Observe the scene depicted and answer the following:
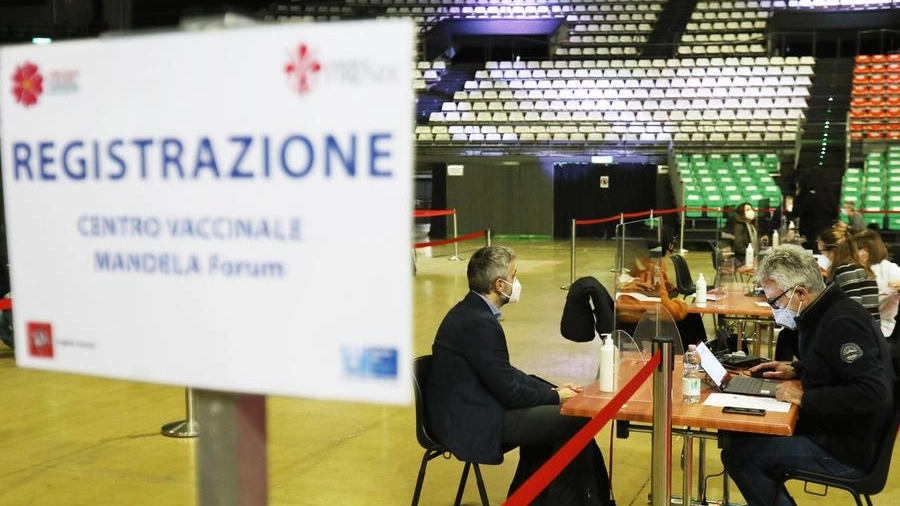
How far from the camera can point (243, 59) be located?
40.3 inches

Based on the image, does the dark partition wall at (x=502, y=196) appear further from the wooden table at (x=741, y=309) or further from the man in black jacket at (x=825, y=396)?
the man in black jacket at (x=825, y=396)

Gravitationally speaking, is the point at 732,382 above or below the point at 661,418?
below

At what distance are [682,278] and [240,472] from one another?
7768mm

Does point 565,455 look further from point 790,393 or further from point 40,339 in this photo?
point 790,393

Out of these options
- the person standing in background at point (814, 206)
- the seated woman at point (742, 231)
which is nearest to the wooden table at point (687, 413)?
the seated woman at point (742, 231)

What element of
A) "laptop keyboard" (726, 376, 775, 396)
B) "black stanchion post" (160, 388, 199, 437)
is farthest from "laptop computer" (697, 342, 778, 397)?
"black stanchion post" (160, 388, 199, 437)

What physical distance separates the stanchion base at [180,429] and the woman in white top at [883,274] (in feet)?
13.9

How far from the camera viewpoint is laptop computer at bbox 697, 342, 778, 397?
12.2 feet

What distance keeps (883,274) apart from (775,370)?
242 centimetres

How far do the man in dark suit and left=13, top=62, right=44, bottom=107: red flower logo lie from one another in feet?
9.04

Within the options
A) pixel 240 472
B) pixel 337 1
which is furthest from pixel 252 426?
pixel 337 1

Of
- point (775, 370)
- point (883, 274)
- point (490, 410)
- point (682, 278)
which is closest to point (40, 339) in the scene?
point (490, 410)

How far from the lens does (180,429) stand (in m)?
5.30

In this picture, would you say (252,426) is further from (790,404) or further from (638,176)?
(638,176)
